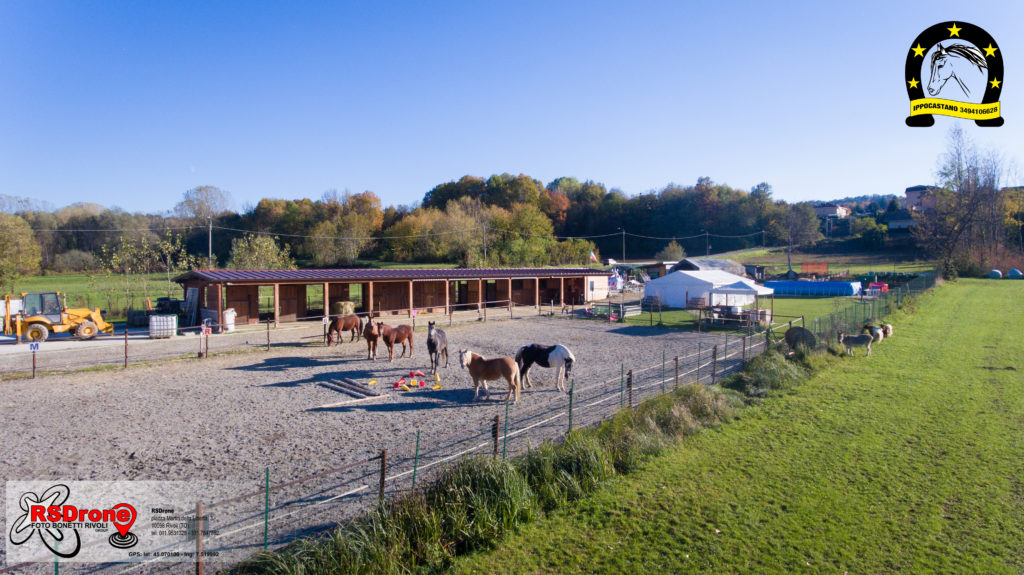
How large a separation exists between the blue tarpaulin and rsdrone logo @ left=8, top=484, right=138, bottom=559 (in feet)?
142

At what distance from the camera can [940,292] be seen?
3544cm

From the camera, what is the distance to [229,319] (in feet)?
73.7

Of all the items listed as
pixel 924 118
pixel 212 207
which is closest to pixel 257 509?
pixel 924 118

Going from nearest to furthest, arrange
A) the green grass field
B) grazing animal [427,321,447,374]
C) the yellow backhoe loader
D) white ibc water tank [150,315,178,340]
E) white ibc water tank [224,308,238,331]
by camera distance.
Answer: the green grass field < grazing animal [427,321,447,374] < the yellow backhoe loader < white ibc water tank [150,315,178,340] < white ibc water tank [224,308,238,331]

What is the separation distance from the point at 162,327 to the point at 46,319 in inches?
174

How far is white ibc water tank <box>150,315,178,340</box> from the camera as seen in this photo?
2033 centimetres

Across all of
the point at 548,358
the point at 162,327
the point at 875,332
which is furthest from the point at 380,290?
the point at 875,332

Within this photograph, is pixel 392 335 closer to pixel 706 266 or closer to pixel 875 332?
pixel 875 332

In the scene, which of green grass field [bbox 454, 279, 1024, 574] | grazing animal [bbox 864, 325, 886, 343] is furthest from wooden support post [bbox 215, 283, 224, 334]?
grazing animal [bbox 864, 325, 886, 343]

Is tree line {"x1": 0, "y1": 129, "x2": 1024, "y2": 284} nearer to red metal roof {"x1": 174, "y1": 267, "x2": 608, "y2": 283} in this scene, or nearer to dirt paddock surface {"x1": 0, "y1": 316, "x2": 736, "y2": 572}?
red metal roof {"x1": 174, "y1": 267, "x2": 608, "y2": 283}

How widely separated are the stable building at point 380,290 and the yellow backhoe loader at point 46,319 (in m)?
4.08

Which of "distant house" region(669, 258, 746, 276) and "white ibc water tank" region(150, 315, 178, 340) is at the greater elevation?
"distant house" region(669, 258, 746, 276)

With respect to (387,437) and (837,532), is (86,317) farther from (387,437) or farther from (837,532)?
(837,532)

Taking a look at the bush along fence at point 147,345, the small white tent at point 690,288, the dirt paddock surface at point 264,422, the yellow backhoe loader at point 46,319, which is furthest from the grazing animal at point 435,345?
the small white tent at point 690,288
